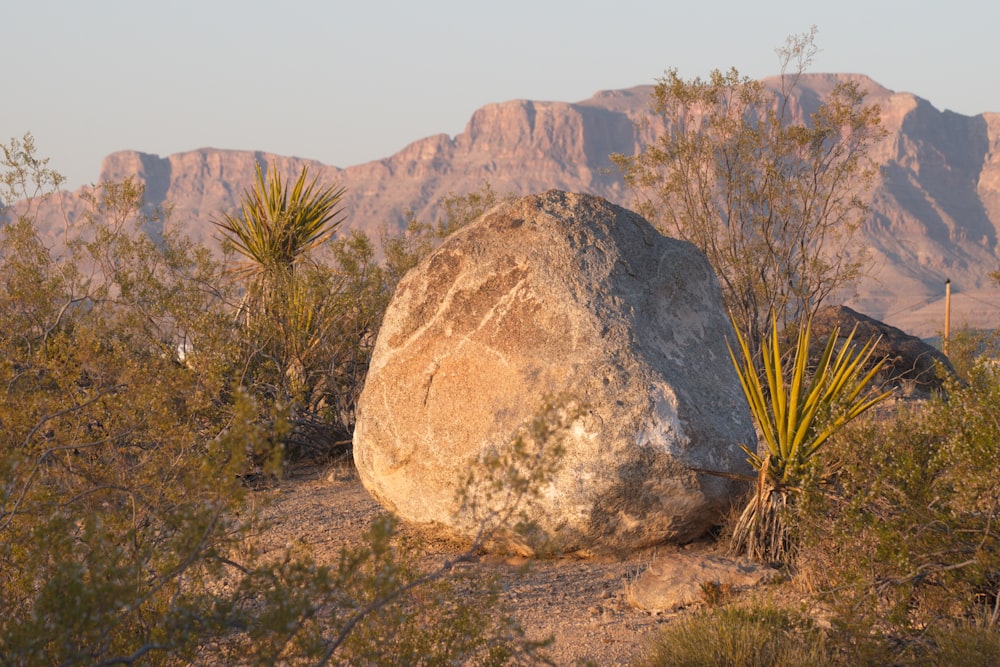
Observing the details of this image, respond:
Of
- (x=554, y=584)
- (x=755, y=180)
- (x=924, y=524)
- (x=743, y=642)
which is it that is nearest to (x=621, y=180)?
(x=755, y=180)

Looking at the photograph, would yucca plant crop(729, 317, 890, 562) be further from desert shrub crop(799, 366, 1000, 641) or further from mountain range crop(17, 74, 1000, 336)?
mountain range crop(17, 74, 1000, 336)

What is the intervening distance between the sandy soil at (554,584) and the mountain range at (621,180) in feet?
393

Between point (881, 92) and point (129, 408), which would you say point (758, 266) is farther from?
point (881, 92)

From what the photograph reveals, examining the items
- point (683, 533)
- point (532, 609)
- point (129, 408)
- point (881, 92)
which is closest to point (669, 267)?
point (683, 533)

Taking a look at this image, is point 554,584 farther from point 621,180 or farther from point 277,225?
point 621,180

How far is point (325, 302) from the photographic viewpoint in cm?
1171

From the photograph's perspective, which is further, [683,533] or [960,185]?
[960,185]

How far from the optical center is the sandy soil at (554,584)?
5.68 m

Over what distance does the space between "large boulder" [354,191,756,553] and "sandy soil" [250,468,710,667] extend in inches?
10.4

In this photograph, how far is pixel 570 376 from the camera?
7020 mm

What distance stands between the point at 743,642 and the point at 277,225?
960cm

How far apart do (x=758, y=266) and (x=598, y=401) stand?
9.77 metres

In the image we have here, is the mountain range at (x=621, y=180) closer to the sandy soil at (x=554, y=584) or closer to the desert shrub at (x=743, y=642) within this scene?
the sandy soil at (x=554, y=584)

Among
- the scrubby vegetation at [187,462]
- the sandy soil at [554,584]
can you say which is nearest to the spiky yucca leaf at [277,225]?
Result: the scrubby vegetation at [187,462]
